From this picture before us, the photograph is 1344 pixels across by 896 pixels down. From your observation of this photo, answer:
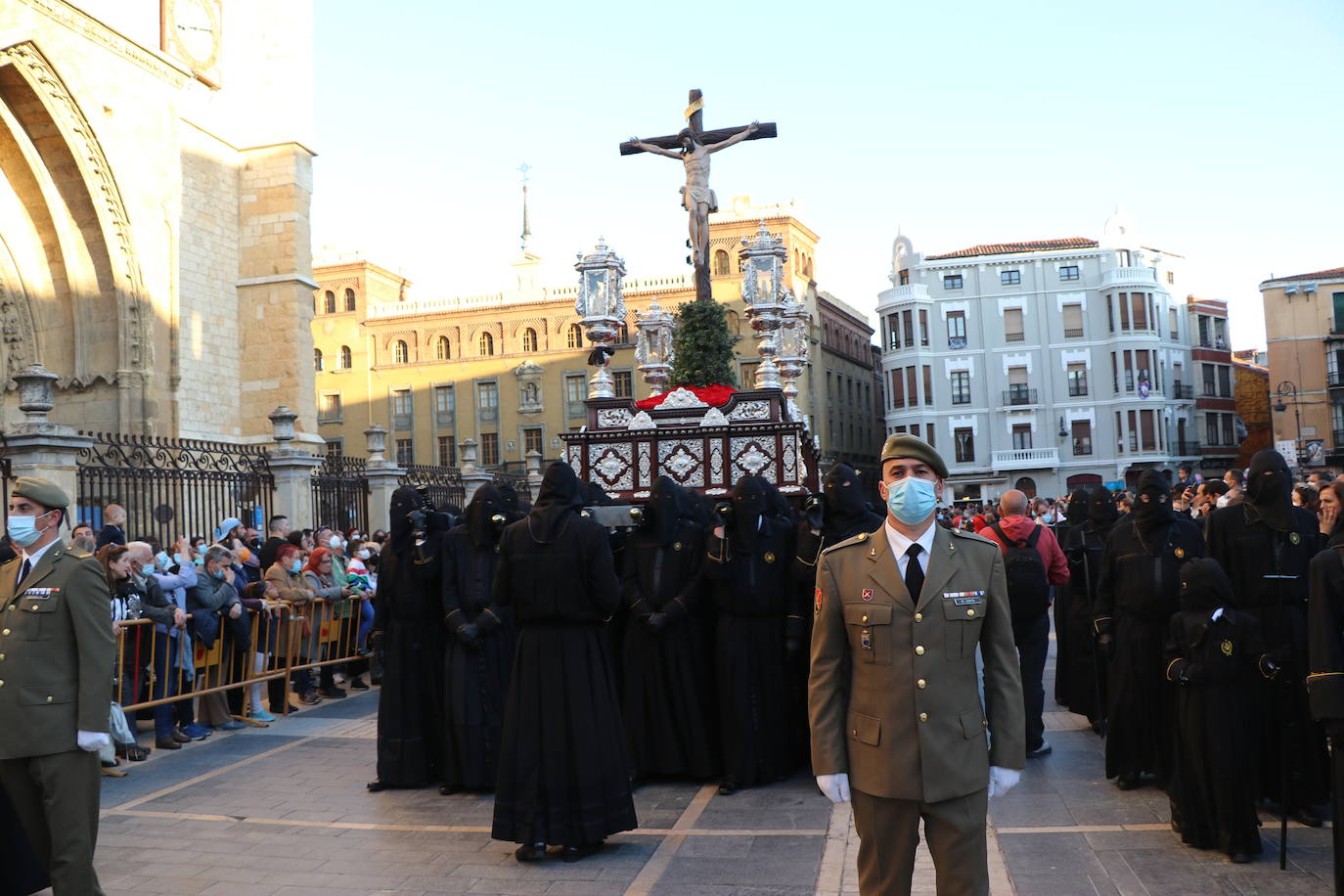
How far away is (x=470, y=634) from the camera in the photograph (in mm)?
7305

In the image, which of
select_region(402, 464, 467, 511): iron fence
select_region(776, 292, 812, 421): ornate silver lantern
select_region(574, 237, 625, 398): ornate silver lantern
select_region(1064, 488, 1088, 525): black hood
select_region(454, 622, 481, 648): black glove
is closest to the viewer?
select_region(454, 622, 481, 648): black glove

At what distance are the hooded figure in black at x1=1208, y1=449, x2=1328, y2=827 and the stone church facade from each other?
20169 mm

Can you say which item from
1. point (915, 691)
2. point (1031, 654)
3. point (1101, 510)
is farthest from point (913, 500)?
point (1101, 510)

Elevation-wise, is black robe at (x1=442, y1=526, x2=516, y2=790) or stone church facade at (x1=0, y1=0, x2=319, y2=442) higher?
stone church facade at (x1=0, y1=0, x2=319, y2=442)

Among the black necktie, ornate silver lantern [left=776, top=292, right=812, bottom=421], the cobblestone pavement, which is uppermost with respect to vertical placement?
ornate silver lantern [left=776, top=292, right=812, bottom=421]

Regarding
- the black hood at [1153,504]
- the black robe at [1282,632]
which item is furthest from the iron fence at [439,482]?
the black robe at [1282,632]

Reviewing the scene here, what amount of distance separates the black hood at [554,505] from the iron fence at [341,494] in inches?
517

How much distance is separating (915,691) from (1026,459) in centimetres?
5024

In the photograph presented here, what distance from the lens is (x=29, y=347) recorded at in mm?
21734

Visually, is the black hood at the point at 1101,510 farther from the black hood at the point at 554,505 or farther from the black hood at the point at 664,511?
the black hood at the point at 554,505

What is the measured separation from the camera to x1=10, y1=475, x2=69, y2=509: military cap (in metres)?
5.15

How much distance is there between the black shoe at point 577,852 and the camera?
236 inches

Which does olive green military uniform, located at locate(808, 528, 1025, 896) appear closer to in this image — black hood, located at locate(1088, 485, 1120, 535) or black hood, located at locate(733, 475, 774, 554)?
black hood, located at locate(733, 475, 774, 554)

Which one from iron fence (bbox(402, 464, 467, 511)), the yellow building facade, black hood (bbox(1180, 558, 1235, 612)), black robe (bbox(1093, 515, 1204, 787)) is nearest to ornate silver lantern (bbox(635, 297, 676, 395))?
iron fence (bbox(402, 464, 467, 511))
